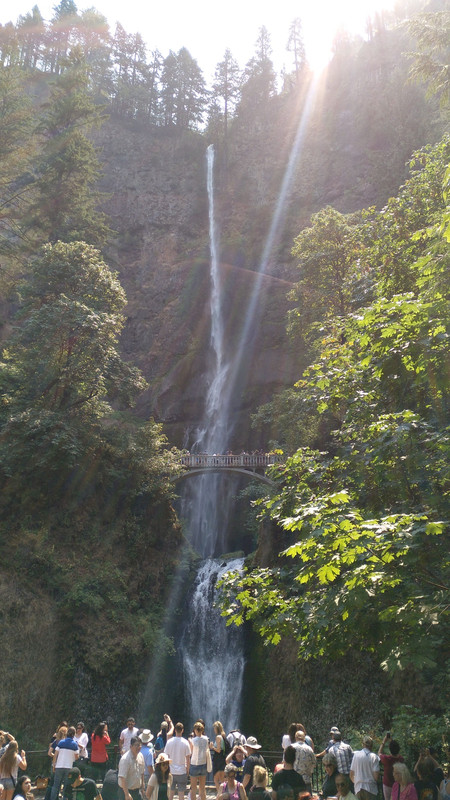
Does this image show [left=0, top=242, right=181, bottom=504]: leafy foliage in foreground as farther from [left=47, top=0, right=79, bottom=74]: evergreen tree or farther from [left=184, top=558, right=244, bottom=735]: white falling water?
[left=47, top=0, right=79, bottom=74]: evergreen tree

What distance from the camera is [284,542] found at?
21.1 meters

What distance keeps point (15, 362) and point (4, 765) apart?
17.3m

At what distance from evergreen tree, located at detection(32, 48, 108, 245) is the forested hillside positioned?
0.12m

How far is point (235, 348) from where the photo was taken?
1451 inches

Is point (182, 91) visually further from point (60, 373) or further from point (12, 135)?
point (60, 373)

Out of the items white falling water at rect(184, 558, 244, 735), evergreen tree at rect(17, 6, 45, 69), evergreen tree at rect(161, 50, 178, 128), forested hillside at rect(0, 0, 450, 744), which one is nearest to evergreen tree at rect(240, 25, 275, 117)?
forested hillside at rect(0, 0, 450, 744)

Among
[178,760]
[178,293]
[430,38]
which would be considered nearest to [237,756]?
[178,760]

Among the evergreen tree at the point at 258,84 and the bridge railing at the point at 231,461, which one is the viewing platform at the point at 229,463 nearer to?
the bridge railing at the point at 231,461

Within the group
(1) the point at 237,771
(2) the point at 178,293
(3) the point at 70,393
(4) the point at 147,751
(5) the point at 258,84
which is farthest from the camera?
(5) the point at 258,84

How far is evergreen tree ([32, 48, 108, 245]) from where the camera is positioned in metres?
27.6

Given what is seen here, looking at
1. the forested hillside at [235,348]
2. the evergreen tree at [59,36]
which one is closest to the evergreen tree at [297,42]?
the forested hillside at [235,348]

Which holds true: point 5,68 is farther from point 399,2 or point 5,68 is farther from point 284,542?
point 399,2

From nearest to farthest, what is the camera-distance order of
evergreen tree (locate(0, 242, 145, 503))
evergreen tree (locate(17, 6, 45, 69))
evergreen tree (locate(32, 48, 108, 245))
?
1. evergreen tree (locate(0, 242, 145, 503))
2. evergreen tree (locate(32, 48, 108, 245))
3. evergreen tree (locate(17, 6, 45, 69))

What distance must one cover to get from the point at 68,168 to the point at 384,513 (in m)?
25.0
